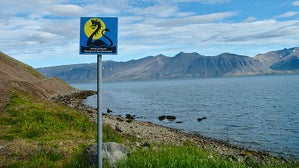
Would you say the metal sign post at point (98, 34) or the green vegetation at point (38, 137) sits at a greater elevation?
the metal sign post at point (98, 34)

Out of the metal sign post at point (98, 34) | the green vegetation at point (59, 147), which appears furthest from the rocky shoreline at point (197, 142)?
the metal sign post at point (98, 34)

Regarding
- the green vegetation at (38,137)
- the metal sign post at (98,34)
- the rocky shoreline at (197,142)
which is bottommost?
the rocky shoreline at (197,142)

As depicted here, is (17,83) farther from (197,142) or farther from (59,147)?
(59,147)

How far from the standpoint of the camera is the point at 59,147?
51.2 ft

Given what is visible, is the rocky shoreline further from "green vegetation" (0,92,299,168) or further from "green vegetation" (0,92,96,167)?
"green vegetation" (0,92,96,167)

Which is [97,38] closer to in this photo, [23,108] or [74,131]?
[74,131]

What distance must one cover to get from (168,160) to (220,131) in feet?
116

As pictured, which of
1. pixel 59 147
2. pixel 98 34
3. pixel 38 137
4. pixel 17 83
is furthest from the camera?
pixel 17 83

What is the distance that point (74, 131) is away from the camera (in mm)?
20625

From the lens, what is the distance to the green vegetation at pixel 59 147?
11.1 m

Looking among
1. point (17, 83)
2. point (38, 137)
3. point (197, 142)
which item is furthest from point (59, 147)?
point (17, 83)

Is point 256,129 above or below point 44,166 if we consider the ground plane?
below

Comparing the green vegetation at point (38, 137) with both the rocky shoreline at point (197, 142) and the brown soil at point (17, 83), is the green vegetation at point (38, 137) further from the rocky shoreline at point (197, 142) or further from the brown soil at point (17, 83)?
the brown soil at point (17, 83)

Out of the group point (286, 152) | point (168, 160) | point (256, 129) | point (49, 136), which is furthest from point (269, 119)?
point (168, 160)
